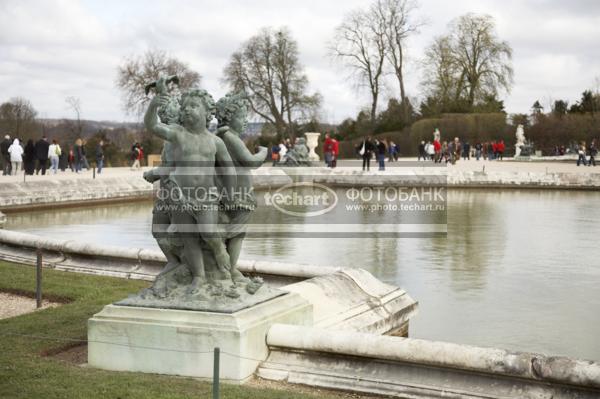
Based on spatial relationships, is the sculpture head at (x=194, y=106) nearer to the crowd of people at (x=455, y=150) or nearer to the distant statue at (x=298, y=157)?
the distant statue at (x=298, y=157)

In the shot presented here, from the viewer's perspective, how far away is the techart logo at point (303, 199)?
2448cm

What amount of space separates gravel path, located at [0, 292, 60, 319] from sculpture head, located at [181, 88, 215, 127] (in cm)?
359

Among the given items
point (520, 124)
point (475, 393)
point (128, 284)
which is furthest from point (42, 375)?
point (520, 124)

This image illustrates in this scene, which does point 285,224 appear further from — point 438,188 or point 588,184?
point 588,184

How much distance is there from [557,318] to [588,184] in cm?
2372

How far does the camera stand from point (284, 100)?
207 ft

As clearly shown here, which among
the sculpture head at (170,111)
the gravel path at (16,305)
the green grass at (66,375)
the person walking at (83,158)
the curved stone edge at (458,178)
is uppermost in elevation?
the sculpture head at (170,111)

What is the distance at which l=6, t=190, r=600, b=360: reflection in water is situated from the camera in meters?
9.26

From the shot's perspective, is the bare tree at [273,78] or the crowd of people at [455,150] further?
the bare tree at [273,78]

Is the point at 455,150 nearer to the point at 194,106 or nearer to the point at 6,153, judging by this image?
the point at 6,153

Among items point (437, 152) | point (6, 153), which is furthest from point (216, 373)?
point (437, 152)

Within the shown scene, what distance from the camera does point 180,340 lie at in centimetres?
655

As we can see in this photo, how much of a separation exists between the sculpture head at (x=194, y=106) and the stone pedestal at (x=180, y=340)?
1.56 m

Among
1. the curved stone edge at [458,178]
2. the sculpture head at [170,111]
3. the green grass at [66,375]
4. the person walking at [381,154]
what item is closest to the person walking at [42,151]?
the curved stone edge at [458,178]
